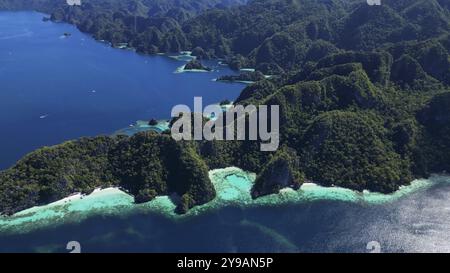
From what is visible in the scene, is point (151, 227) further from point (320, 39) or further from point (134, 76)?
point (320, 39)

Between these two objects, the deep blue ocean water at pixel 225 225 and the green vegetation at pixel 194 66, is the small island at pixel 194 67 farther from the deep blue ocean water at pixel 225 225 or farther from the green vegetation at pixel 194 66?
the deep blue ocean water at pixel 225 225

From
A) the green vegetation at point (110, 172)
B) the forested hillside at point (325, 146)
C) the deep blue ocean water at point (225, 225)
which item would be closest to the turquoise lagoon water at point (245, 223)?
the deep blue ocean water at point (225, 225)

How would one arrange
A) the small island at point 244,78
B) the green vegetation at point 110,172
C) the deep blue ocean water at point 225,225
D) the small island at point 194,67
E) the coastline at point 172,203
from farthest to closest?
the small island at point 194,67 < the small island at point 244,78 < the green vegetation at point 110,172 < the coastline at point 172,203 < the deep blue ocean water at point 225,225

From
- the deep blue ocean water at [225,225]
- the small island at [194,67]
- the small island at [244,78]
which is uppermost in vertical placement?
the small island at [194,67]

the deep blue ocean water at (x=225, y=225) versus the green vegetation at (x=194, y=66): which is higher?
the green vegetation at (x=194, y=66)

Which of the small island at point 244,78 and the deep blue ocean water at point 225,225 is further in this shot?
the small island at point 244,78

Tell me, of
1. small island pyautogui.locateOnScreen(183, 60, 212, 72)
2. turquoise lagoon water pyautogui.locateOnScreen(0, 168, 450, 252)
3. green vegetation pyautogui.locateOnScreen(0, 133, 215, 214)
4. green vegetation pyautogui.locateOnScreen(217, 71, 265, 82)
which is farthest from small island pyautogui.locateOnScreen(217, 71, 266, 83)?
turquoise lagoon water pyautogui.locateOnScreen(0, 168, 450, 252)

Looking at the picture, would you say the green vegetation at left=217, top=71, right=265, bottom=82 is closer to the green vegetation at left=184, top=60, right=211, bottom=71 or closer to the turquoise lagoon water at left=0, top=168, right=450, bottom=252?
the green vegetation at left=184, top=60, right=211, bottom=71

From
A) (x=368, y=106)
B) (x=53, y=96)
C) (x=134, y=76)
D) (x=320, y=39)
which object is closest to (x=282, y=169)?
(x=368, y=106)
